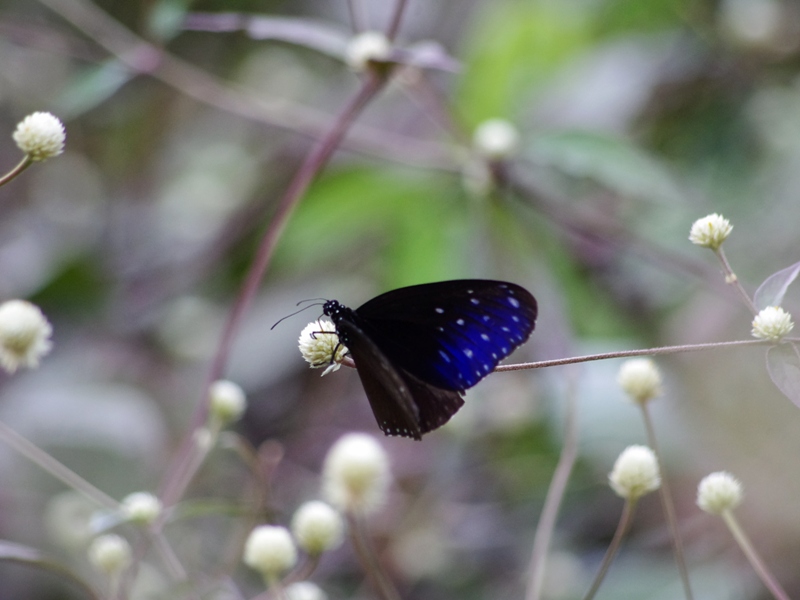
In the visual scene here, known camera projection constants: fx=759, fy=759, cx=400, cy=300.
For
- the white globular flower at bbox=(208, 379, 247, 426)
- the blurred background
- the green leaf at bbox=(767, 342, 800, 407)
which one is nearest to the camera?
the green leaf at bbox=(767, 342, 800, 407)

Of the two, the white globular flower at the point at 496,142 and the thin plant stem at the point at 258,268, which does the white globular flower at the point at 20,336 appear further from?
the white globular flower at the point at 496,142

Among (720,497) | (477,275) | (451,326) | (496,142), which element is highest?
(496,142)

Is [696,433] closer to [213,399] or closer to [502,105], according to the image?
[502,105]

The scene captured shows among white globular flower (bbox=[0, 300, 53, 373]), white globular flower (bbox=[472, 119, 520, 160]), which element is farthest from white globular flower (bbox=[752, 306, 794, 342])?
white globular flower (bbox=[472, 119, 520, 160])

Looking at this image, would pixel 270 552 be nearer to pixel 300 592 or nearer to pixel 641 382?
pixel 300 592

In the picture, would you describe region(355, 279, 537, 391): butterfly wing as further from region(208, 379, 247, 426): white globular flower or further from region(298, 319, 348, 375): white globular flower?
region(208, 379, 247, 426): white globular flower

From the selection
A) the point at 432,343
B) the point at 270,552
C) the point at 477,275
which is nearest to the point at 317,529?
the point at 270,552
